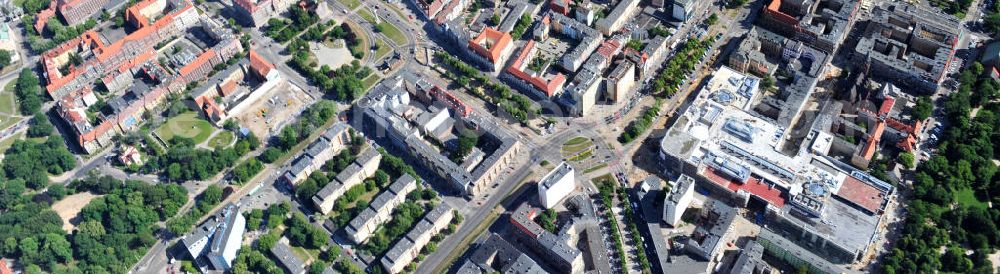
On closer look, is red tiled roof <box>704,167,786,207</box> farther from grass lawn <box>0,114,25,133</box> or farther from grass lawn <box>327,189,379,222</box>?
grass lawn <box>0,114,25,133</box>

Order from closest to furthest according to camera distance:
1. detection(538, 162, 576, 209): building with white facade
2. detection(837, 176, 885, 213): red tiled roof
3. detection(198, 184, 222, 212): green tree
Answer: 1. detection(837, 176, 885, 213): red tiled roof
2. detection(538, 162, 576, 209): building with white facade
3. detection(198, 184, 222, 212): green tree

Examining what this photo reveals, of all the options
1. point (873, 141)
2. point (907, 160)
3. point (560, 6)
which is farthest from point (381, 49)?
point (907, 160)

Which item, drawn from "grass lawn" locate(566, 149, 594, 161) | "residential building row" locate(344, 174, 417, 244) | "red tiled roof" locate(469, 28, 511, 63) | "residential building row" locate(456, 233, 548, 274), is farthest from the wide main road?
"red tiled roof" locate(469, 28, 511, 63)

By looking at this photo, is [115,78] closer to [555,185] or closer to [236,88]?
[236,88]

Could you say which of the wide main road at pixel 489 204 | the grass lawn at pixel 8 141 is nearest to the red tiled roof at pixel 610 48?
the wide main road at pixel 489 204

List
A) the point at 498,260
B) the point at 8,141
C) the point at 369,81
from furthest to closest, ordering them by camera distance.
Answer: the point at 369,81 → the point at 8,141 → the point at 498,260

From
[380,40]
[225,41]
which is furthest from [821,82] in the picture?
[225,41]

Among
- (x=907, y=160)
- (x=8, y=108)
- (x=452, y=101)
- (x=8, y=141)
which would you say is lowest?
(x=8, y=141)
